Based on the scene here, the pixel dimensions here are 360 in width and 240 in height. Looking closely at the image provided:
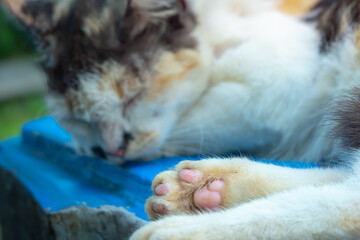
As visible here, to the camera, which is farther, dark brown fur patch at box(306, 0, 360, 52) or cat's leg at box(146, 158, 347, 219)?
dark brown fur patch at box(306, 0, 360, 52)

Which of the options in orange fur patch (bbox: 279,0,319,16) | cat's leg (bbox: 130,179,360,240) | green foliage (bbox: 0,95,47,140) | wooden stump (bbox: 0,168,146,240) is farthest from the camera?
green foliage (bbox: 0,95,47,140)

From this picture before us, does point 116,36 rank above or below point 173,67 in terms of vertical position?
above

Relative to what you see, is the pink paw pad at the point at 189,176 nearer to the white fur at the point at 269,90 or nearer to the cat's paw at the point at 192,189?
the cat's paw at the point at 192,189

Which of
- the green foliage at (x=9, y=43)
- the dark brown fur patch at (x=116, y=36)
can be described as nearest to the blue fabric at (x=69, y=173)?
the dark brown fur patch at (x=116, y=36)

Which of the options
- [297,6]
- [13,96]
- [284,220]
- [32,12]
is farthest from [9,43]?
[284,220]

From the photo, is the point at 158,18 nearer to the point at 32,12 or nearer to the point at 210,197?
the point at 32,12

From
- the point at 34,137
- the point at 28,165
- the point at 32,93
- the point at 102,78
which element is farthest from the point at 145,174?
the point at 32,93

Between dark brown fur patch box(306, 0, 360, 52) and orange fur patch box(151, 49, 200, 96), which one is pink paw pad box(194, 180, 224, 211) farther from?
dark brown fur patch box(306, 0, 360, 52)

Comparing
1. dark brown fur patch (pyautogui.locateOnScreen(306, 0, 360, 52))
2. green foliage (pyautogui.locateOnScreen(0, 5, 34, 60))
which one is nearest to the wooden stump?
dark brown fur patch (pyautogui.locateOnScreen(306, 0, 360, 52))
